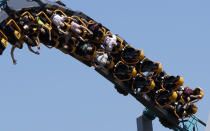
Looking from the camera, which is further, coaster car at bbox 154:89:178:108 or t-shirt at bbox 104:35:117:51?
coaster car at bbox 154:89:178:108

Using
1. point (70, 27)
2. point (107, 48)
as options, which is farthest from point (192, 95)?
point (70, 27)

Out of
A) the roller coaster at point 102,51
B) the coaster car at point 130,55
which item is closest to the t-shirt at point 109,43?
the roller coaster at point 102,51

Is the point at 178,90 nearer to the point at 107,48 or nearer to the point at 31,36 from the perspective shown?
the point at 107,48

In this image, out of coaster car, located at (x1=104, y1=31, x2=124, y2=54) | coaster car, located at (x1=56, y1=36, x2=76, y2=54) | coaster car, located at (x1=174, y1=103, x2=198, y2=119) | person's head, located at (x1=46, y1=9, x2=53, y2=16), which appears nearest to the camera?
person's head, located at (x1=46, y1=9, x2=53, y2=16)

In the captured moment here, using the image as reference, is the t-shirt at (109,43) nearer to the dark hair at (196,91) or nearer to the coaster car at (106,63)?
the coaster car at (106,63)

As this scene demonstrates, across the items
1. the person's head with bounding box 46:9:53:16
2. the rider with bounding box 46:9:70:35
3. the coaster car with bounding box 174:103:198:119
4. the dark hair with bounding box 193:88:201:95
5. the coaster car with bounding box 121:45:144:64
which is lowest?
the coaster car with bounding box 174:103:198:119

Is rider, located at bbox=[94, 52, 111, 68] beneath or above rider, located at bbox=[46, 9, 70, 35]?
beneath

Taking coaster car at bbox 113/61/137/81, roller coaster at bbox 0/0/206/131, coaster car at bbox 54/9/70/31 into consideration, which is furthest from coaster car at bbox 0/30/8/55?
coaster car at bbox 113/61/137/81

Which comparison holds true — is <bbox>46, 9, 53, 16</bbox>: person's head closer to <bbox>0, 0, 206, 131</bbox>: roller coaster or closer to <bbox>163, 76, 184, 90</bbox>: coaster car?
<bbox>0, 0, 206, 131</bbox>: roller coaster
